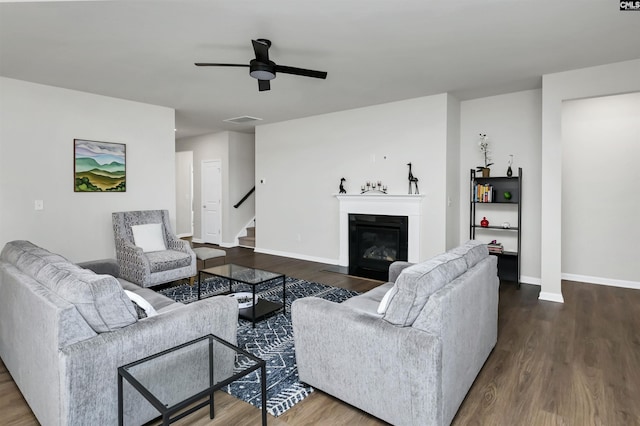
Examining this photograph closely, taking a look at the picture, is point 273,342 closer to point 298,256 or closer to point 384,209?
point 384,209

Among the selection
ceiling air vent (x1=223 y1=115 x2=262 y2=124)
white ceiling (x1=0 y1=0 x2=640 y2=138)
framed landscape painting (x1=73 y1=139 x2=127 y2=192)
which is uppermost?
ceiling air vent (x1=223 y1=115 x2=262 y2=124)

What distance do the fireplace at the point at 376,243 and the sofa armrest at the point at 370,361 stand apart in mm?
3246

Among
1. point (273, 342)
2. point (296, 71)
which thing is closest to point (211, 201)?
point (296, 71)

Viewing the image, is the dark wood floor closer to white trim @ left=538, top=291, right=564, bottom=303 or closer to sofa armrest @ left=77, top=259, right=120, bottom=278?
white trim @ left=538, top=291, right=564, bottom=303

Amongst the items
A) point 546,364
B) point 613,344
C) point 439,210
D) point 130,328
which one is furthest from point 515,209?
point 130,328

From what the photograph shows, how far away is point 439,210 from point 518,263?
1.29 metres

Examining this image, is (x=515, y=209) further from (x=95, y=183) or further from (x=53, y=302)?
(x=95, y=183)

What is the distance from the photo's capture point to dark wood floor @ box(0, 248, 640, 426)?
2.06 m

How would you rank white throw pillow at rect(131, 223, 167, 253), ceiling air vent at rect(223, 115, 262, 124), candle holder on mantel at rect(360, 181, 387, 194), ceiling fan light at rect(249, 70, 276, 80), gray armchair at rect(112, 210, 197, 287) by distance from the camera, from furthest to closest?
ceiling air vent at rect(223, 115, 262, 124)
candle holder on mantel at rect(360, 181, 387, 194)
white throw pillow at rect(131, 223, 167, 253)
gray armchair at rect(112, 210, 197, 287)
ceiling fan light at rect(249, 70, 276, 80)

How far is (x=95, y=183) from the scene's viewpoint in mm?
5078

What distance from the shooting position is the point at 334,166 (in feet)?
20.7

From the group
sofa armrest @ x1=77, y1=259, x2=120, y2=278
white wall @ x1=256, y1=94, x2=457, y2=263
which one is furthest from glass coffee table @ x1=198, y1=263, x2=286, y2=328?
white wall @ x1=256, y1=94, x2=457, y2=263

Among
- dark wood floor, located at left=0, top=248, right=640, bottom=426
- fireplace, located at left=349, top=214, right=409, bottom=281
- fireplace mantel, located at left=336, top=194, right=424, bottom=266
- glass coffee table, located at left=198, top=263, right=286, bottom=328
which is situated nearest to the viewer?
dark wood floor, located at left=0, top=248, right=640, bottom=426

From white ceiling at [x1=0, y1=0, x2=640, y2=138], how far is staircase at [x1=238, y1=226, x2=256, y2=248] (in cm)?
380
